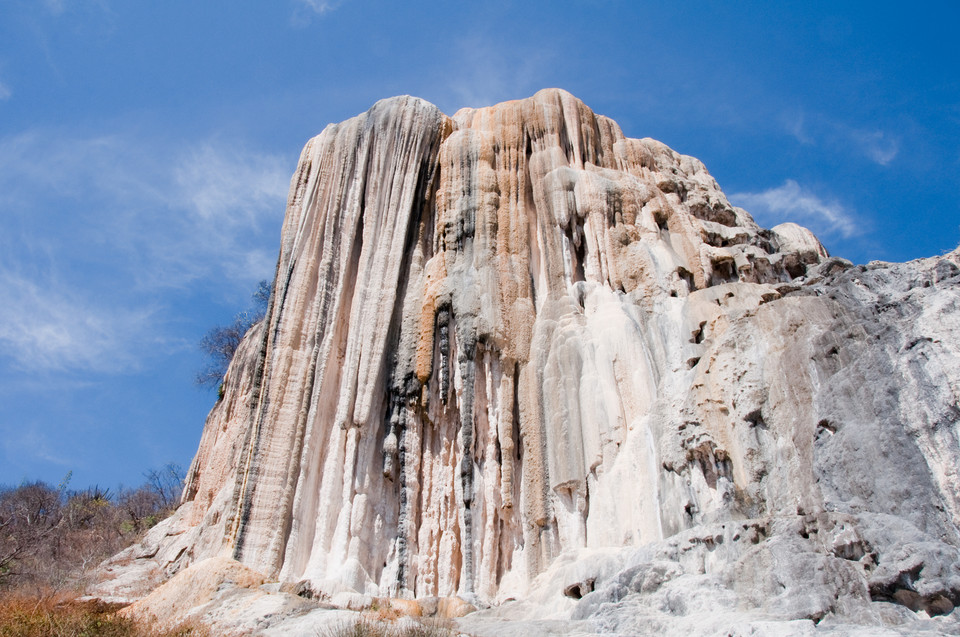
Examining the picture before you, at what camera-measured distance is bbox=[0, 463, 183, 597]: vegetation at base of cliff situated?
Result: 1866cm

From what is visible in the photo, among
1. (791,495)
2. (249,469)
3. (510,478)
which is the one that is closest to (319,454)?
(249,469)

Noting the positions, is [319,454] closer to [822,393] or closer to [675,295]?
[675,295]

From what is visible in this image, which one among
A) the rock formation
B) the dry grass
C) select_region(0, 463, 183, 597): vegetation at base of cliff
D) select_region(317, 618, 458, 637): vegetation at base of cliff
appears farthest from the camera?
select_region(0, 463, 183, 597): vegetation at base of cliff

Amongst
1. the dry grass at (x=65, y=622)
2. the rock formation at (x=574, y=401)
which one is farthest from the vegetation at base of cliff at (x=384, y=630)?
the dry grass at (x=65, y=622)

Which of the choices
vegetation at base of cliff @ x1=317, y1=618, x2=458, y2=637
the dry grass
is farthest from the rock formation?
the dry grass

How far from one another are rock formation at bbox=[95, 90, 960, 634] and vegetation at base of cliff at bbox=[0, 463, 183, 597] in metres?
2.61

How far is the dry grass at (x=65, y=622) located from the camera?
1051cm

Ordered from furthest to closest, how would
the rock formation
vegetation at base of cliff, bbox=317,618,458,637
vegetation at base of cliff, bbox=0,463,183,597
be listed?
vegetation at base of cliff, bbox=0,463,183,597, the rock formation, vegetation at base of cliff, bbox=317,618,458,637

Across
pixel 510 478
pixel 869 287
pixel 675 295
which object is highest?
pixel 675 295

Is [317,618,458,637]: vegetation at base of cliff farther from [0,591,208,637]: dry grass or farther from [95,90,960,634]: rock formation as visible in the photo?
[0,591,208,637]: dry grass

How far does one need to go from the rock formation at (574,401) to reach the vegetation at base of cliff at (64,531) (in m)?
2.61

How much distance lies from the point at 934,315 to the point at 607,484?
6.35 m

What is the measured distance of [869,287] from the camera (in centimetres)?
1388

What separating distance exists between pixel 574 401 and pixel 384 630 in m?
7.40
